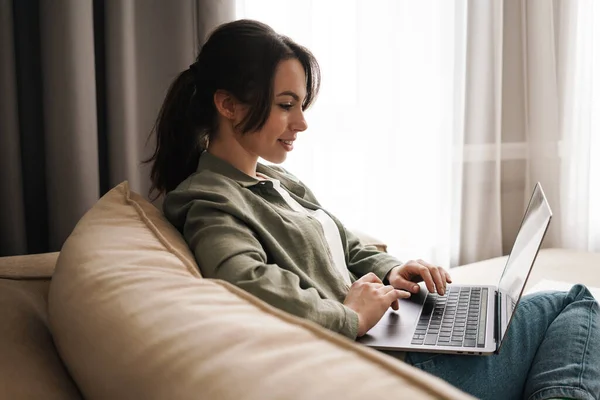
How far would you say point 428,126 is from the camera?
262cm

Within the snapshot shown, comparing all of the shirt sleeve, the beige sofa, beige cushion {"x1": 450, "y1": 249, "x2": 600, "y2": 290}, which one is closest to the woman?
the shirt sleeve

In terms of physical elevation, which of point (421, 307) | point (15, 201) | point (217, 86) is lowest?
point (421, 307)

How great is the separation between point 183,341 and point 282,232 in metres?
0.69

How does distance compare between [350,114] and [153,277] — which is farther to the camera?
[350,114]

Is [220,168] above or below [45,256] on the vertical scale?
above

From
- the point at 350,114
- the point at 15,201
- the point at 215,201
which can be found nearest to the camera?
the point at 215,201

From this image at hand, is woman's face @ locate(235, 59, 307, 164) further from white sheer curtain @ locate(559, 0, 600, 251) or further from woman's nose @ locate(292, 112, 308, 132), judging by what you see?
white sheer curtain @ locate(559, 0, 600, 251)

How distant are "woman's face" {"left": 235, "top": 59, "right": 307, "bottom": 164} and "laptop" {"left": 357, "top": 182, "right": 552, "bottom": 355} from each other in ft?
1.29

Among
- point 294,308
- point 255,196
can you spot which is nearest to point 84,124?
point 255,196

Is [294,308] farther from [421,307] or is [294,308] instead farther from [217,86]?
[217,86]

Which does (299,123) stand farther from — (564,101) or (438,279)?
(564,101)

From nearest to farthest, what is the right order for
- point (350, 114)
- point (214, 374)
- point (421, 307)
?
point (214, 374), point (421, 307), point (350, 114)

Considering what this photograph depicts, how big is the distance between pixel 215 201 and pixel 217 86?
286mm

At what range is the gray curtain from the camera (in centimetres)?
170
